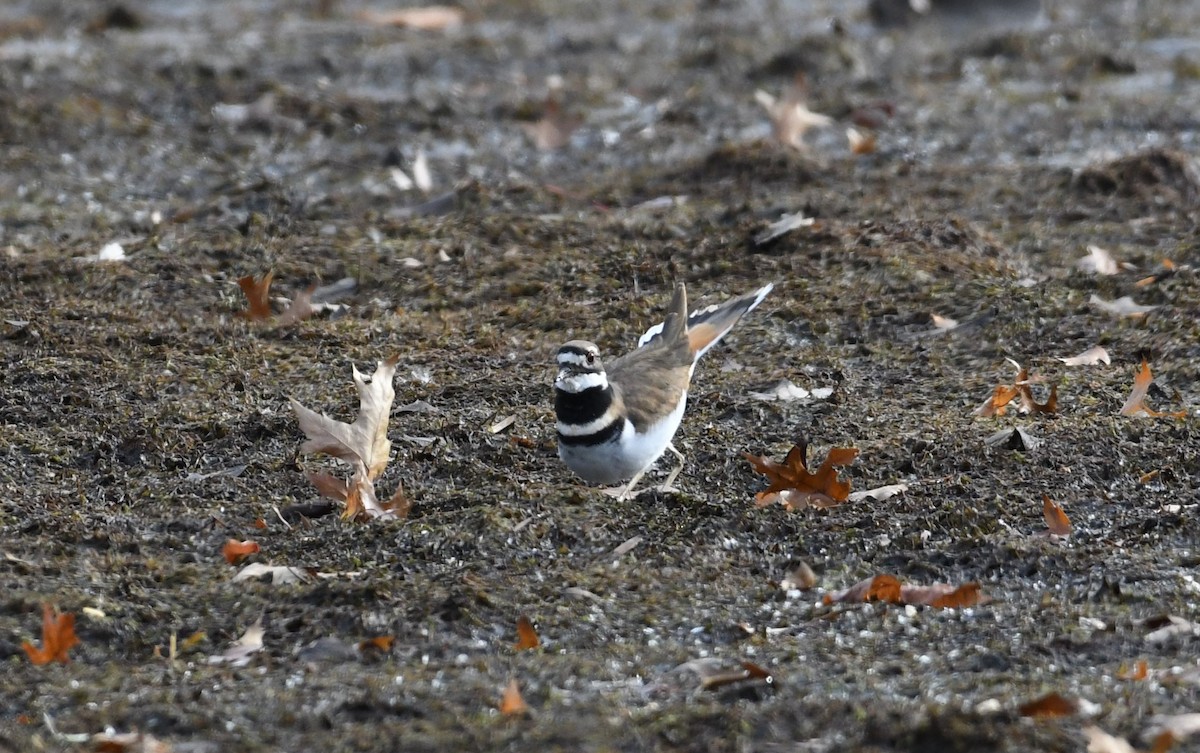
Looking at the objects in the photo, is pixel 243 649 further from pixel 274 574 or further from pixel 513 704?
pixel 513 704

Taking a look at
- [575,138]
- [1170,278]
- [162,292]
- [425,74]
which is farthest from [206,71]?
[1170,278]

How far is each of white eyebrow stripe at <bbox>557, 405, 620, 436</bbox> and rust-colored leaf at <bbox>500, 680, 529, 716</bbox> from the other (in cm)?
130

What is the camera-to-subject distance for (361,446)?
18.5 ft

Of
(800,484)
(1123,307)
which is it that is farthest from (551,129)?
(800,484)

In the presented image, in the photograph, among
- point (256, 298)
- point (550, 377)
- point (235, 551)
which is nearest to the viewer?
point (235, 551)

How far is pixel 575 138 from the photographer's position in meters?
11.2

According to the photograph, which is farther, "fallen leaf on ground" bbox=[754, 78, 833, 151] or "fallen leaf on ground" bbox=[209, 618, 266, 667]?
"fallen leaf on ground" bbox=[754, 78, 833, 151]

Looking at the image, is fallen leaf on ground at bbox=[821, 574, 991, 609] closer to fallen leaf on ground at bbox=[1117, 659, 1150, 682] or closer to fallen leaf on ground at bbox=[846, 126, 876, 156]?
fallen leaf on ground at bbox=[1117, 659, 1150, 682]

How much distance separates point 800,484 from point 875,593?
743mm

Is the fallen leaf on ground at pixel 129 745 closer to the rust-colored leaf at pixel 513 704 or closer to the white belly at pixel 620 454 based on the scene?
the rust-colored leaf at pixel 513 704

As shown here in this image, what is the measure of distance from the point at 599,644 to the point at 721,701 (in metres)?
0.52

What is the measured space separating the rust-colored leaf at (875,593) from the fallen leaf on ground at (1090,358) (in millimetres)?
2405

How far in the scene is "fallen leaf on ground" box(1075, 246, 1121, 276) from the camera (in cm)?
802

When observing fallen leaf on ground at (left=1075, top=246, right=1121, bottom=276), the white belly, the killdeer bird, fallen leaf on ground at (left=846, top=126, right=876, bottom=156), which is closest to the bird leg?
the killdeer bird
